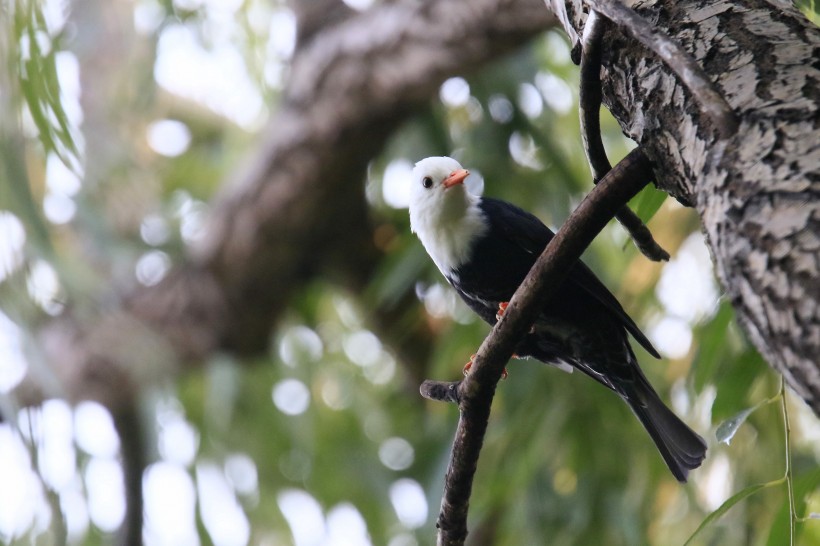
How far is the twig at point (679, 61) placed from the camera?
111 centimetres

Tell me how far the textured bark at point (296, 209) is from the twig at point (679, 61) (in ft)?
9.05

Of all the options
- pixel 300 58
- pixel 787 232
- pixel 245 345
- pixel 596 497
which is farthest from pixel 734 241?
pixel 245 345

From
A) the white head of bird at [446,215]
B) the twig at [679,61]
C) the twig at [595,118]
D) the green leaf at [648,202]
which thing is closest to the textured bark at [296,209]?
the white head of bird at [446,215]

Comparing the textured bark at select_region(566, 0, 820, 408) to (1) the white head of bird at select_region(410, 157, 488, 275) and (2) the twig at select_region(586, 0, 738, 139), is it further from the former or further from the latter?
(1) the white head of bird at select_region(410, 157, 488, 275)

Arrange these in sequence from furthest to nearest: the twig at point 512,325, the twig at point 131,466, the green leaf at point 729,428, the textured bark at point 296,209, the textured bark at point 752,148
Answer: the twig at point 131,466 < the textured bark at point 296,209 < the green leaf at point 729,428 < the twig at point 512,325 < the textured bark at point 752,148

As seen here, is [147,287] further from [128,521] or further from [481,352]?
[481,352]

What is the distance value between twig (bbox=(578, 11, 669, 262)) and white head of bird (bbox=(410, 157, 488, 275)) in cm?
117

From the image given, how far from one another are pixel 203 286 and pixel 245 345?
0.43 metres

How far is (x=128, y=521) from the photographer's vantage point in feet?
16.1

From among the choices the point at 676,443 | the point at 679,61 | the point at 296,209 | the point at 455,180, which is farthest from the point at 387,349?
the point at 679,61

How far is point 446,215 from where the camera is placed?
9.53 ft

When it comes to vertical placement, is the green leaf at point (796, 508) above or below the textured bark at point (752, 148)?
below

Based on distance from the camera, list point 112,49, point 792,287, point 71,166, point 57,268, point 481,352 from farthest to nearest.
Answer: point 112,49, point 57,268, point 71,166, point 481,352, point 792,287

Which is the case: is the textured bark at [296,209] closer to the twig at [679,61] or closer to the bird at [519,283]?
the bird at [519,283]
